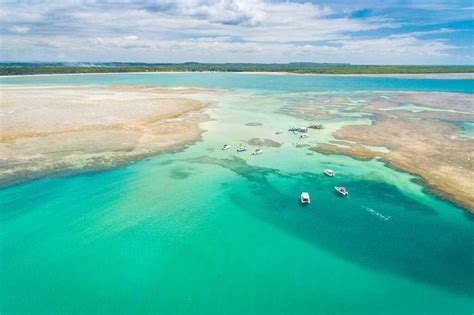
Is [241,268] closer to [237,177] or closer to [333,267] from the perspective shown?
[333,267]

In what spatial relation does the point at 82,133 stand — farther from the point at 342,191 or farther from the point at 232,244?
the point at 342,191

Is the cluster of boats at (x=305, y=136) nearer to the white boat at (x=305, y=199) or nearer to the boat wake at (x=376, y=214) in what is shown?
the white boat at (x=305, y=199)

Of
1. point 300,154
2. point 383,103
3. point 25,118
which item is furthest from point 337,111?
point 25,118

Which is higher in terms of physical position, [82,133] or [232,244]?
[82,133]

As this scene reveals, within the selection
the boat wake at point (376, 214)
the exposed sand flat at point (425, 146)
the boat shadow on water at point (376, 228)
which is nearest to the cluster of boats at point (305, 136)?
the boat shadow on water at point (376, 228)

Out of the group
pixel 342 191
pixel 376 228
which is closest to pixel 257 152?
pixel 342 191

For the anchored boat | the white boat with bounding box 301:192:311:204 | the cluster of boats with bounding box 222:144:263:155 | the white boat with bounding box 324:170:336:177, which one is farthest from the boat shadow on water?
the cluster of boats with bounding box 222:144:263:155
